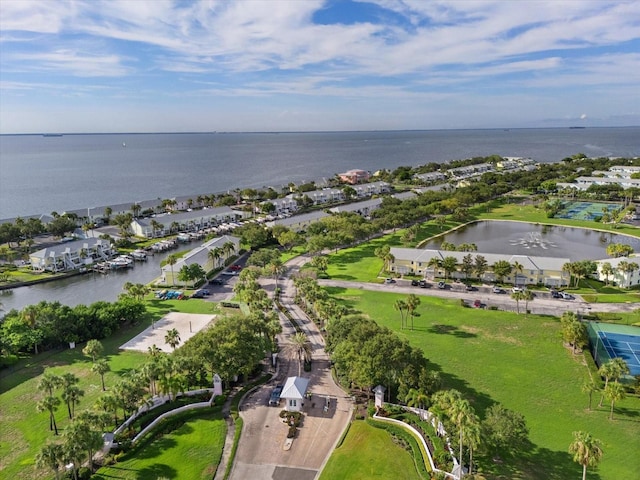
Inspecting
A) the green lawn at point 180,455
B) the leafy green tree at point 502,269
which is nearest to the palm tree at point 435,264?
the leafy green tree at point 502,269

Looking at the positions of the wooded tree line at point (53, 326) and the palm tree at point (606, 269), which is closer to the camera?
the wooded tree line at point (53, 326)

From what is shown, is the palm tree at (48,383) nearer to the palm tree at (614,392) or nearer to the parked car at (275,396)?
the parked car at (275,396)

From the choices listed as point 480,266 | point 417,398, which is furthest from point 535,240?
point 417,398

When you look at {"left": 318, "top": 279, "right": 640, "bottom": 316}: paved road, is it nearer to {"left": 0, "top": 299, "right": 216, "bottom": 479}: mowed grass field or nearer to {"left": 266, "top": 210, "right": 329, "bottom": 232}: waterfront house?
{"left": 0, "top": 299, "right": 216, "bottom": 479}: mowed grass field

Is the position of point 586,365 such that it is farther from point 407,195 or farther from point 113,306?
point 407,195

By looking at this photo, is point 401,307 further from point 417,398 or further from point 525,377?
point 417,398
